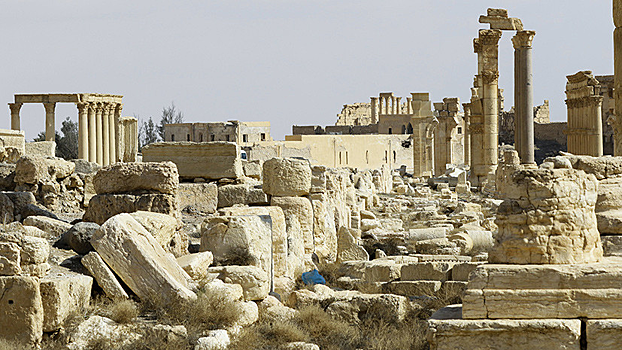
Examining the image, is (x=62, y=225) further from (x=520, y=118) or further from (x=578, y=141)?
(x=578, y=141)

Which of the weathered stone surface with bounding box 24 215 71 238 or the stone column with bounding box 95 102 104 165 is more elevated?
the stone column with bounding box 95 102 104 165

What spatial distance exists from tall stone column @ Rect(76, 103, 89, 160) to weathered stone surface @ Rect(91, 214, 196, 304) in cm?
2539

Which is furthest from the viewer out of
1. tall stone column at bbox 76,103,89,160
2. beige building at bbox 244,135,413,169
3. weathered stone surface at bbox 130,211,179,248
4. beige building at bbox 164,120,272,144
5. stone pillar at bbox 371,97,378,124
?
stone pillar at bbox 371,97,378,124

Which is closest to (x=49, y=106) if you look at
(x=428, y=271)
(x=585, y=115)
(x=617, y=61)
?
(x=585, y=115)

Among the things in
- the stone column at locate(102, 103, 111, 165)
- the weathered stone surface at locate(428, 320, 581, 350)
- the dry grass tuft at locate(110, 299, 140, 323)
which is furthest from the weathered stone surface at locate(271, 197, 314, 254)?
the stone column at locate(102, 103, 111, 165)

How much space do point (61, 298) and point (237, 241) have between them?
2324 millimetres

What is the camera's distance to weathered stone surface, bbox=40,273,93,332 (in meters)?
6.08

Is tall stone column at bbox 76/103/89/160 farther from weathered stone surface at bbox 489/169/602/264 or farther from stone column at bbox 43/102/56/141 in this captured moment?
weathered stone surface at bbox 489/169/602/264

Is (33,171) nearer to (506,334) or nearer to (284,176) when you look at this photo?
(284,176)

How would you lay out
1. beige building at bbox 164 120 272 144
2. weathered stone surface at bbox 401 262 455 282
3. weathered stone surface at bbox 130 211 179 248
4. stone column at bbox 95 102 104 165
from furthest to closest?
beige building at bbox 164 120 272 144 < stone column at bbox 95 102 104 165 < weathered stone surface at bbox 401 262 455 282 < weathered stone surface at bbox 130 211 179 248

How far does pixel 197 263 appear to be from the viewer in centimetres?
754

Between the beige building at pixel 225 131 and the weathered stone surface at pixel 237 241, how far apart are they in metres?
55.4

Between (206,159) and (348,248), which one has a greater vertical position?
(206,159)

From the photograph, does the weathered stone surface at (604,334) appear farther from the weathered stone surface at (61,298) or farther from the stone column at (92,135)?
the stone column at (92,135)
